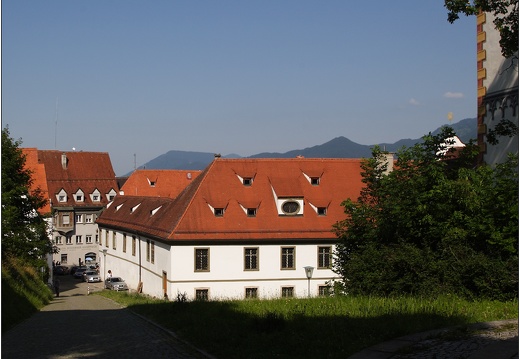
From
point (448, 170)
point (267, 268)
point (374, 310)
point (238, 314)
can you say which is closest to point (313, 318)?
point (374, 310)

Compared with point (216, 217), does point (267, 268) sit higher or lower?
lower

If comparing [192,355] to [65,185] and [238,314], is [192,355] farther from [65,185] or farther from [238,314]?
[65,185]

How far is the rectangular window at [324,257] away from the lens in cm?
4649

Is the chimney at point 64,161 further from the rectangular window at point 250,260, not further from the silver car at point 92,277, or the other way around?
the rectangular window at point 250,260

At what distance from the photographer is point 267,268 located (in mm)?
45781

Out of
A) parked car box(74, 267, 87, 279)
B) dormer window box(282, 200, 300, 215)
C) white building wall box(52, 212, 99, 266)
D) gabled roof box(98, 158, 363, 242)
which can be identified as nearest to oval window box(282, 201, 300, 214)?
dormer window box(282, 200, 300, 215)

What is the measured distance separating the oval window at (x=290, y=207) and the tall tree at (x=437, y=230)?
65.6 ft

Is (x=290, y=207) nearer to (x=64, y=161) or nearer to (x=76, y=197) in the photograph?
(x=76, y=197)

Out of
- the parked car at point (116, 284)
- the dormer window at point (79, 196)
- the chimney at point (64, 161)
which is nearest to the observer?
the parked car at point (116, 284)

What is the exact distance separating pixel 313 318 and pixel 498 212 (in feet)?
23.5

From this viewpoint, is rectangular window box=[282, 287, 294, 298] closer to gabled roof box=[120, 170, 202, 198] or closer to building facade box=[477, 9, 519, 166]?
building facade box=[477, 9, 519, 166]

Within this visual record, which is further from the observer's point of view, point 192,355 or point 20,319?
point 20,319

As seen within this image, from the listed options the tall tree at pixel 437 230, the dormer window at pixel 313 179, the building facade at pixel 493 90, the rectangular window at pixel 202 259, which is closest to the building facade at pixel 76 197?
the dormer window at pixel 313 179

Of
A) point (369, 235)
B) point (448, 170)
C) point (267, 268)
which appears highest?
point (448, 170)
